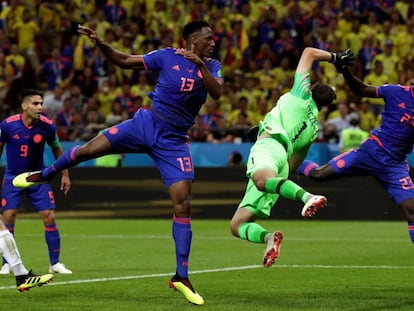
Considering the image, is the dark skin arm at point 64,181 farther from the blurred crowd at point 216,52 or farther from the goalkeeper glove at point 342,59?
the blurred crowd at point 216,52

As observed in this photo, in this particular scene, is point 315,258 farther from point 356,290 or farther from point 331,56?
point 331,56

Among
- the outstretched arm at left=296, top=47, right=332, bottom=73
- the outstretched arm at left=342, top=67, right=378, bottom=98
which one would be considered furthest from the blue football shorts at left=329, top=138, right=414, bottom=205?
the outstretched arm at left=296, top=47, right=332, bottom=73

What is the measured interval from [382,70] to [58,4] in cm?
998

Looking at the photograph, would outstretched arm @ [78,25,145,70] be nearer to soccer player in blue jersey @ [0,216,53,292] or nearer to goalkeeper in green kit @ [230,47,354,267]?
goalkeeper in green kit @ [230,47,354,267]

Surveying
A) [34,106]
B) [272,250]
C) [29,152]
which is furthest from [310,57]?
[29,152]

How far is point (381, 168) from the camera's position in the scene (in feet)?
41.1

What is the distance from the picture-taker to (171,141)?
428 inches

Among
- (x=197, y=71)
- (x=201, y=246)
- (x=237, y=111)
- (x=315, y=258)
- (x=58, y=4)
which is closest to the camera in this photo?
(x=197, y=71)

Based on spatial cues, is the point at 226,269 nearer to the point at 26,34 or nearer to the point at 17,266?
the point at 17,266

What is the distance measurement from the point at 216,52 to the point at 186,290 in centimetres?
1691

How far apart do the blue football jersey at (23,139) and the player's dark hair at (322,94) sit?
13.4 feet

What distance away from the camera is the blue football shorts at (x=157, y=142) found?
1081cm

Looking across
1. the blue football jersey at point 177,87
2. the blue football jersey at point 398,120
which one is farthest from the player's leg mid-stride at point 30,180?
the blue football jersey at point 398,120

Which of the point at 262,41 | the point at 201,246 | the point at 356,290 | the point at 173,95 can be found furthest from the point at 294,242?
the point at 262,41
